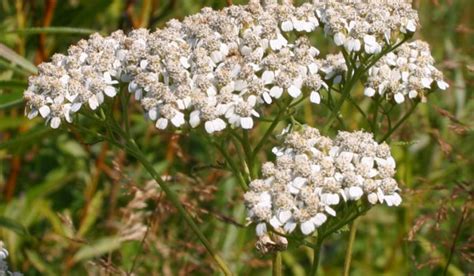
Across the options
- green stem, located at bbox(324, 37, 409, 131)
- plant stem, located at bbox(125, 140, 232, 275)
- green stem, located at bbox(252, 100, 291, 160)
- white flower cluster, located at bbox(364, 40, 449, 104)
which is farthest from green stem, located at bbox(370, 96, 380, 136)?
plant stem, located at bbox(125, 140, 232, 275)

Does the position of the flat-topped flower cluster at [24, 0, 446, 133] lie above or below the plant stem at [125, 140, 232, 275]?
above

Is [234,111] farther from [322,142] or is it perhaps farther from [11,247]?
[11,247]

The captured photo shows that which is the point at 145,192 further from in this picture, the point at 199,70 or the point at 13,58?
the point at 199,70

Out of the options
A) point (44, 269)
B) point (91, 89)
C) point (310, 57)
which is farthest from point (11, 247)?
point (310, 57)

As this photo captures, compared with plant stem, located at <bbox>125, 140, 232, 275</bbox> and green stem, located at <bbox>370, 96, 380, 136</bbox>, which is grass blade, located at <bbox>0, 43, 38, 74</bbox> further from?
green stem, located at <bbox>370, 96, 380, 136</bbox>

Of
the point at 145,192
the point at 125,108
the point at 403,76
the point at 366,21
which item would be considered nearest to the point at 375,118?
the point at 403,76

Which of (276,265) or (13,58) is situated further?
(13,58)

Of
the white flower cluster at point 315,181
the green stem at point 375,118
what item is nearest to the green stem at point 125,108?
the white flower cluster at point 315,181
